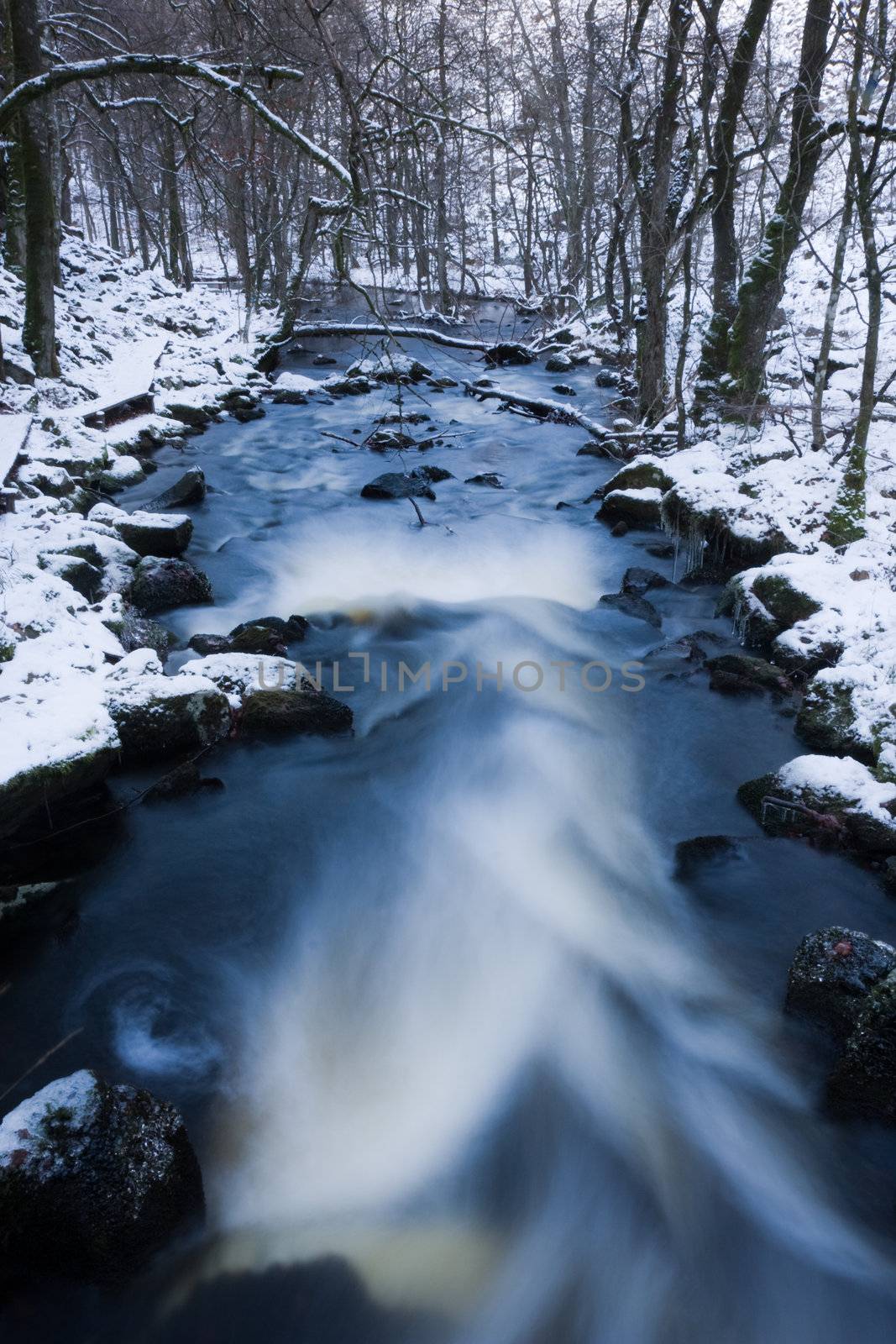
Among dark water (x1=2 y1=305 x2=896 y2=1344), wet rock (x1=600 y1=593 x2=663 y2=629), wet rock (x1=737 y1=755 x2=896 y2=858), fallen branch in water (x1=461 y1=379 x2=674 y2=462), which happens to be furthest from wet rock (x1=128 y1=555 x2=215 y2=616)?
fallen branch in water (x1=461 y1=379 x2=674 y2=462)

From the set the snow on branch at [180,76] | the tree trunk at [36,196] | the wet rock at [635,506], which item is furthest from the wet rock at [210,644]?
the tree trunk at [36,196]

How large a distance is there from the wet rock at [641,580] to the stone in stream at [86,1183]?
665 centimetres

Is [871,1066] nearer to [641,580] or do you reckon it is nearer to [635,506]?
[641,580]

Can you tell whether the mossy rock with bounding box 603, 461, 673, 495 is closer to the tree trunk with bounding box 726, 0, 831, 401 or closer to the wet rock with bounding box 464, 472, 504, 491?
the tree trunk with bounding box 726, 0, 831, 401

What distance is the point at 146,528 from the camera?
8008 mm

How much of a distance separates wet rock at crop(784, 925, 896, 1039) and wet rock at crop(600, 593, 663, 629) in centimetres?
442

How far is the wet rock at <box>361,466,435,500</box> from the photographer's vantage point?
11.2m

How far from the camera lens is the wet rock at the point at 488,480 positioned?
11797 millimetres

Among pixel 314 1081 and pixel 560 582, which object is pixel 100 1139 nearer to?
pixel 314 1081

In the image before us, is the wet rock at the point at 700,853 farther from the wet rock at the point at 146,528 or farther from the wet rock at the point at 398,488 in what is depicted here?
the wet rock at the point at 398,488

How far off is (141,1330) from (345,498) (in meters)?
9.76

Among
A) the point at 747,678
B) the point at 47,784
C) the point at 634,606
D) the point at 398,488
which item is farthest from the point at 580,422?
the point at 47,784

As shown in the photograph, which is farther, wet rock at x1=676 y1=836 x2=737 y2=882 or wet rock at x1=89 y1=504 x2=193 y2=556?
wet rock at x1=89 y1=504 x2=193 y2=556

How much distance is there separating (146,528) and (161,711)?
3.52 meters
